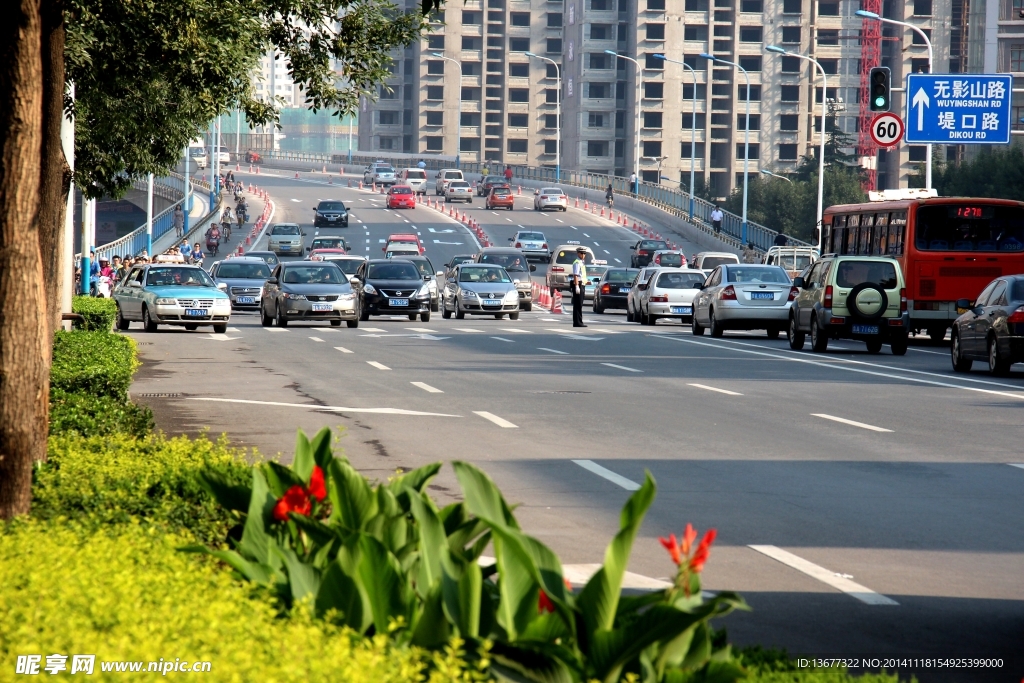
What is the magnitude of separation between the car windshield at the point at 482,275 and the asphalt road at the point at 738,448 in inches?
571

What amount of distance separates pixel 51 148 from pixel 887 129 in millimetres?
30627

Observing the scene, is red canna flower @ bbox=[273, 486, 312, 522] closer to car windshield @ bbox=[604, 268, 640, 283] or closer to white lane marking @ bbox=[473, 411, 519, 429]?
white lane marking @ bbox=[473, 411, 519, 429]

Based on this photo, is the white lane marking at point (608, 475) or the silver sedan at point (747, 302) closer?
the white lane marking at point (608, 475)

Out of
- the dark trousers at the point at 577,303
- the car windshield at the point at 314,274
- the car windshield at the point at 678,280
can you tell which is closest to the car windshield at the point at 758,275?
the dark trousers at the point at 577,303

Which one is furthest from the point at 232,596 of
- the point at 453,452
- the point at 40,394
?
the point at 453,452

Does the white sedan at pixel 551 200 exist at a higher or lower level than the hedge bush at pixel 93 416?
higher

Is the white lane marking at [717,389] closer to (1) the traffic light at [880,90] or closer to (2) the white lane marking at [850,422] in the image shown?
(2) the white lane marking at [850,422]

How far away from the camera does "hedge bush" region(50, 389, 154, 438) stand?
392 inches

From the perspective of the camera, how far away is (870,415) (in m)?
16.4

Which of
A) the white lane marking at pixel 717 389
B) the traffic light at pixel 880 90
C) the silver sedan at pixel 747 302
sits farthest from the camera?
the traffic light at pixel 880 90

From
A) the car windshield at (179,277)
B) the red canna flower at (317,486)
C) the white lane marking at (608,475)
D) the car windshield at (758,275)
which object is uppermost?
the car windshield at (758,275)

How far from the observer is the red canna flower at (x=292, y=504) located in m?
5.17

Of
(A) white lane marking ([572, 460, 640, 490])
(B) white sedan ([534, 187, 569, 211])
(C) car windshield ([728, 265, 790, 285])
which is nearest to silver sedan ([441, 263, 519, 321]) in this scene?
(C) car windshield ([728, 265, 790, 285])

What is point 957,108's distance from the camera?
42.2 metres
